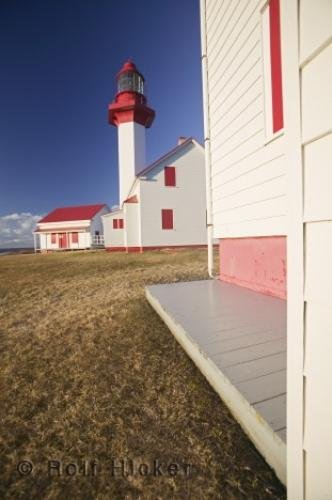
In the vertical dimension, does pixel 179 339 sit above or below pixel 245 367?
below

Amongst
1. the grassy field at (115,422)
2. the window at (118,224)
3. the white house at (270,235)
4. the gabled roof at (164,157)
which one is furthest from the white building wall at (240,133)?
the window at (118,224)

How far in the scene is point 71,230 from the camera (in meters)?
31.0

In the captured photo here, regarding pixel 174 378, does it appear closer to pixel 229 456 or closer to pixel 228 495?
pixel 229 456

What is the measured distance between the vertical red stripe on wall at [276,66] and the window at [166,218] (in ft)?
44.3

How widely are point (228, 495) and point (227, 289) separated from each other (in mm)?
3143

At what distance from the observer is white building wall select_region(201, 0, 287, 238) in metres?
3.41

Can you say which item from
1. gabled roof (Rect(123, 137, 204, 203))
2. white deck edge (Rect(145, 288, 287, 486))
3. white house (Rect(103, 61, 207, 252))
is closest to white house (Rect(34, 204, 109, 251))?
white house (Rect(103, 61, 207, 252))

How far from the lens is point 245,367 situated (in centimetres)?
188

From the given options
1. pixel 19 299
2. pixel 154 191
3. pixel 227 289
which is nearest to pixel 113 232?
pixel 154 191

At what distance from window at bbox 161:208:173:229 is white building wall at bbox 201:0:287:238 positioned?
1163 cm

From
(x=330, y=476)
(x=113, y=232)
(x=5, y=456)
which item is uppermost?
(x=113, y=232)

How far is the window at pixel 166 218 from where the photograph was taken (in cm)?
1672

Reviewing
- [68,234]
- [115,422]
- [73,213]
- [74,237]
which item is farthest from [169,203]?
[73,213]

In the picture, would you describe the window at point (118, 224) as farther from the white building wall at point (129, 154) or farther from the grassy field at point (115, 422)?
the grassy field at point (115, 422)
